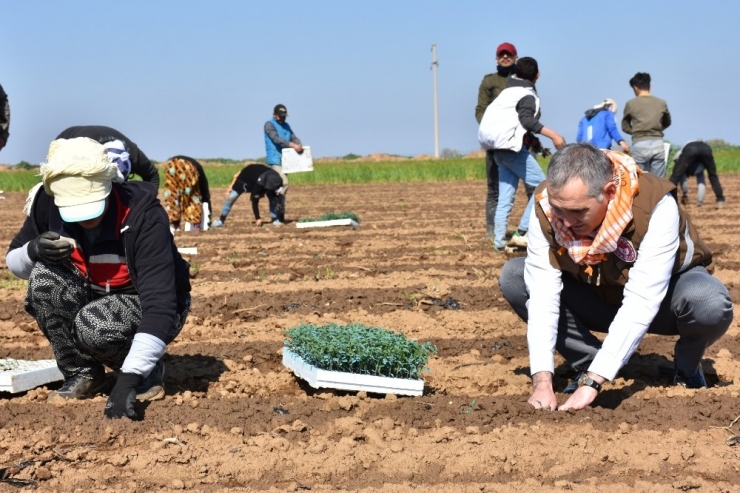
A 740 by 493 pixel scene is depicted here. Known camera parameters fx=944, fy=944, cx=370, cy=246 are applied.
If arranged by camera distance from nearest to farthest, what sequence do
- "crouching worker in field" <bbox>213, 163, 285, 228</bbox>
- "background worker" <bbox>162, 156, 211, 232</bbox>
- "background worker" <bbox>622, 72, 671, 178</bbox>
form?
1. "background worker" <bbox>622, 72, 671, 178</bbox>
2. "background worker" <bbox>162, 156, 211, 232</bbox>
3. "crouching worker in field" <bbox>213, 163, 285, 228</bbox>

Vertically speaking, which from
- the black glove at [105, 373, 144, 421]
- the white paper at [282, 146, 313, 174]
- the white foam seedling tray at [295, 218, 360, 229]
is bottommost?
the white foam seedling tray at [295, 218, 360, 229]

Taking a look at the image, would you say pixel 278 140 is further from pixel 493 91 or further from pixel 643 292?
pixel 643 292

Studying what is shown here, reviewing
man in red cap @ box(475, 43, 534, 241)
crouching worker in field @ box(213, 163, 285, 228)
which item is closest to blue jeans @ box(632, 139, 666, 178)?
man in red cap @ box(475, 43, 534, 241)

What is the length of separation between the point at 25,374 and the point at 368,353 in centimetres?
144

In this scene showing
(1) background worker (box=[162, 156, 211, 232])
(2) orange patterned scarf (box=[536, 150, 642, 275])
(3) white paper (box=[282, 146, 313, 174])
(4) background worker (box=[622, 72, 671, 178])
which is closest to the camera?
(2) orange patterned scarf (box=[536, 150, 642, 275])

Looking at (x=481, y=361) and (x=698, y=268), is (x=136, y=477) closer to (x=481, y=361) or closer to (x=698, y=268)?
(x=481, y=361)

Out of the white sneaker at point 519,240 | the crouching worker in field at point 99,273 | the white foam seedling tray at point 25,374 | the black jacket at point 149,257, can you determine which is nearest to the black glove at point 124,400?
the crouching worker in field at point 99,273

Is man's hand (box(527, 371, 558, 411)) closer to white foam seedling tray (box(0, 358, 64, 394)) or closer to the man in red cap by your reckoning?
white foam seedling tray (box(0, 358, 64, 394))

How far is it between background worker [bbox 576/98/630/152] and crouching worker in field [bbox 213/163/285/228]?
3.55 metres

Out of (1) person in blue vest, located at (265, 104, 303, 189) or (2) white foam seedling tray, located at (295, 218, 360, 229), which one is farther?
(1) person in blue vest, located at (265, 104, 303, 189)

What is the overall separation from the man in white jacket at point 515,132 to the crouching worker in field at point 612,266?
3.22 metres

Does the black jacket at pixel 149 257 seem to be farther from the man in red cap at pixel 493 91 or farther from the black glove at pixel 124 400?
the man in red cap at pixel 493 91

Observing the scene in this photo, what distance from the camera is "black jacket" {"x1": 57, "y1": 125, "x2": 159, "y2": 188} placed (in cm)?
457

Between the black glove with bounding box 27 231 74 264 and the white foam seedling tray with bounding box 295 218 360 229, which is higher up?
the black glove with bounding box 27 231 74 264
